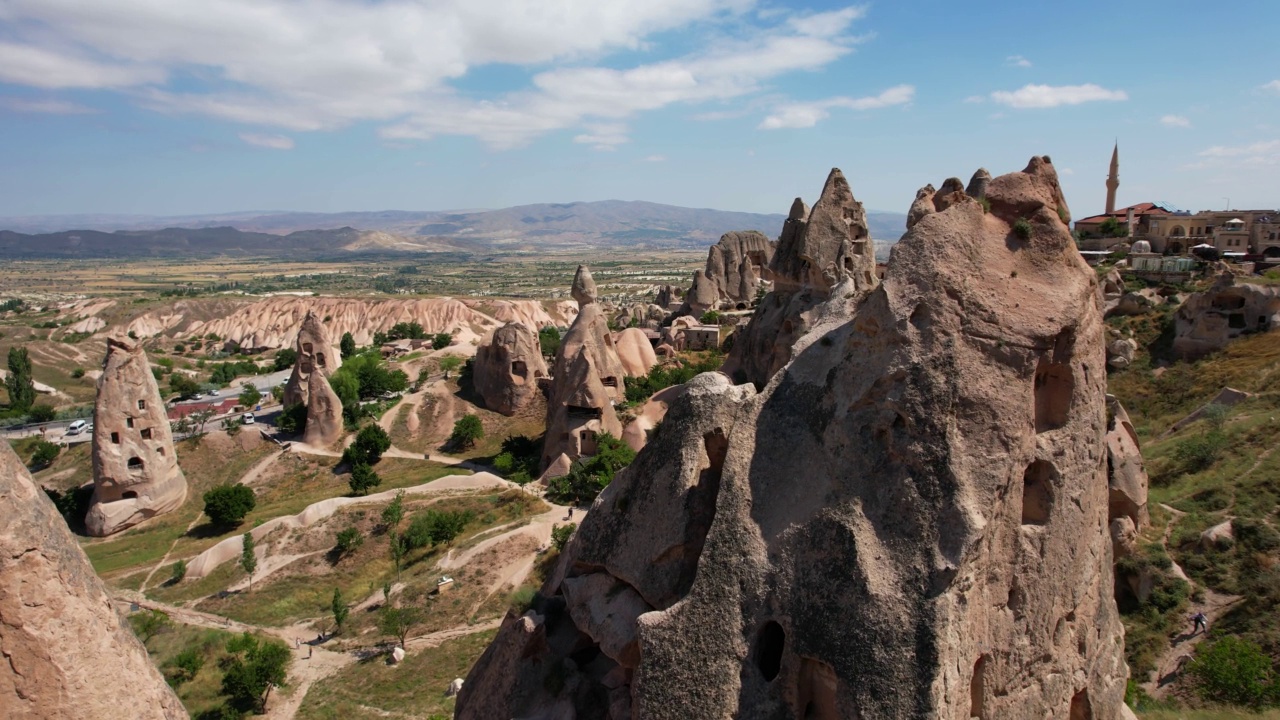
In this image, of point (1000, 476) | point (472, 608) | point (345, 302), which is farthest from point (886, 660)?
point (345, 302)

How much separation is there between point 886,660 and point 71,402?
284 feet

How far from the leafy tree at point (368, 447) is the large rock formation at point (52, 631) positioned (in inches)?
1308

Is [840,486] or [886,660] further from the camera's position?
[840,486]

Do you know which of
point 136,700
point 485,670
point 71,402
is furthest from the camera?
point 71,402

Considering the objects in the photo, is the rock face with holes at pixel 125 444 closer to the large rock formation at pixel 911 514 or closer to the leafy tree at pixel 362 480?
the leafy tree at pixel 362 480

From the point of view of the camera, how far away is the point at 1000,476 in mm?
8258

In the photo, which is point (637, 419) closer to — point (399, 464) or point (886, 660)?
point (399, 464)

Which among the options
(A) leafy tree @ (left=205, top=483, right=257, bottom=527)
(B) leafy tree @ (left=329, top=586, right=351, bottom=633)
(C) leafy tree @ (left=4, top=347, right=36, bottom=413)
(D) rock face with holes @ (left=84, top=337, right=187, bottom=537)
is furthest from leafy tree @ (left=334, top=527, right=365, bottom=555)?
(C) leafy tree @ (left=4, top=347, right=36, bottom=413)

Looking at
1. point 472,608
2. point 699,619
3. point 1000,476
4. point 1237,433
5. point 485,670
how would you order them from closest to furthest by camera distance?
point 1000,476, point 699,619, point 485,670, point 472,608, point 1237,433

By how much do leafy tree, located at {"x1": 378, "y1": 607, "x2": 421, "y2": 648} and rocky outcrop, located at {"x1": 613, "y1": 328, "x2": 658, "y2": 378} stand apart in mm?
25852

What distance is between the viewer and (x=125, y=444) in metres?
36.1

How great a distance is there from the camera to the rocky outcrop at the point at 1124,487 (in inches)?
842

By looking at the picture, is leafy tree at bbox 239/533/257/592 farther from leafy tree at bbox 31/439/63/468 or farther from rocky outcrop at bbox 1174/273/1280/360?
rocky outcrop at bbox 1174/273/1280/360

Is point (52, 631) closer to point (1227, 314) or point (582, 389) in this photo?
point (582, 389)
